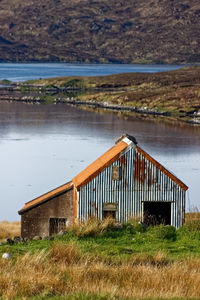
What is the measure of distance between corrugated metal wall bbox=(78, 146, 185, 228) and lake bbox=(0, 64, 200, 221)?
8.69 ft

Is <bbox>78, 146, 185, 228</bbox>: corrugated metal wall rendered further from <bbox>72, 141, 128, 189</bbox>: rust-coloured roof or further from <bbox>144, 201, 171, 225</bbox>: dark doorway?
<bbox>144, 201, 171, 225</bbox>: dark doorway

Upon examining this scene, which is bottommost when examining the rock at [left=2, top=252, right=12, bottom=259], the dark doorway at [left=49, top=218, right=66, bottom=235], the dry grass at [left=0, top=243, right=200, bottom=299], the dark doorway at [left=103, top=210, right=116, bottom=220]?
the dry grass at [left=0, top=243, right=200, bottom=299]

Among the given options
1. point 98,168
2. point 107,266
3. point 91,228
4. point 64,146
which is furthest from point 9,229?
point 64,146

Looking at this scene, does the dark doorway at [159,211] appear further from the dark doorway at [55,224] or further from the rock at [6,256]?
the rock at [6,256]

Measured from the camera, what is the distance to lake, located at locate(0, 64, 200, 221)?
129ft

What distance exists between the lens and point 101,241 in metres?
16.2

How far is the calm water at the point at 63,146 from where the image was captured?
39438mm

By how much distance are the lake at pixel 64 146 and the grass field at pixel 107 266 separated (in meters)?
8.25

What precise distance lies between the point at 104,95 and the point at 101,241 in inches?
3935

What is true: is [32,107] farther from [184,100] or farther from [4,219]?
[4,219]

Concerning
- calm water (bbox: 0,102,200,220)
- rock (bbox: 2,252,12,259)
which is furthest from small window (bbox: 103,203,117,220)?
calm water (bbox: 0,102,200,220)

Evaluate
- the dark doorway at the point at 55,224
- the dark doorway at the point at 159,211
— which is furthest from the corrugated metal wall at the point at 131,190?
the dark doorway at the point at 55,224

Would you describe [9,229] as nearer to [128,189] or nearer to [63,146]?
[128,189]

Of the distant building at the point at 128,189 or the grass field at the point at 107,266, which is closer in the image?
the grass field at the point at 107,266
